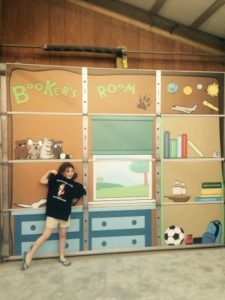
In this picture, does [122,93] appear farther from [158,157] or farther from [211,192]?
[211,192]

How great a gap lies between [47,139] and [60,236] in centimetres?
107

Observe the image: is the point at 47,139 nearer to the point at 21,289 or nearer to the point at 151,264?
the point at 21,289

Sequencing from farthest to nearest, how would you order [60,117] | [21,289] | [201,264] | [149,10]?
[149,10] → [60,117] → [201,264] → [21,289]

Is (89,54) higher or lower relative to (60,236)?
higher

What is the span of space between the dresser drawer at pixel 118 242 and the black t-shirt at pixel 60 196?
1.74 ft

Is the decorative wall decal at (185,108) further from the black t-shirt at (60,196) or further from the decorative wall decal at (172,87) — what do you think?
the black t-shirt at (60,196)

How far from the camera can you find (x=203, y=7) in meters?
3.15

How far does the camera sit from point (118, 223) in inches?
133

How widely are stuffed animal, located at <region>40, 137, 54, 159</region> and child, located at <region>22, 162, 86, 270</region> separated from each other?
19 cm

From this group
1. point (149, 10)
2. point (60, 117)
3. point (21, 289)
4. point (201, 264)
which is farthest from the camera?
point (149, 10)

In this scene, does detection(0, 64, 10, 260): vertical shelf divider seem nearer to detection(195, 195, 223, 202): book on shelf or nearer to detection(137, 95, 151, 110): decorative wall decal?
detection(137, 95, 151, 110): decorative wall decal

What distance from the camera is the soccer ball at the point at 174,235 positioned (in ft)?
11.4

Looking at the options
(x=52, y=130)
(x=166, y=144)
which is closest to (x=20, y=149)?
(x=52, y=130)

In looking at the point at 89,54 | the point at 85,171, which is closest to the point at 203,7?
the point at 89,54
